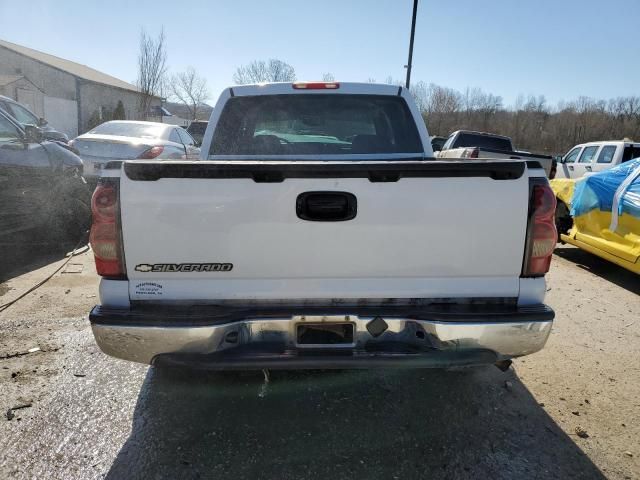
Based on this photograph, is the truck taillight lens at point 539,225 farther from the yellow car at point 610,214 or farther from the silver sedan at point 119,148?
the silver sedan at point 119,148

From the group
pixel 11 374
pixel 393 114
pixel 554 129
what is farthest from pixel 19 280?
pixel 554 129

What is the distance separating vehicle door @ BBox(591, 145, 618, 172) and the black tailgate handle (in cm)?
1290

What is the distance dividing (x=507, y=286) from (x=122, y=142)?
8126mm

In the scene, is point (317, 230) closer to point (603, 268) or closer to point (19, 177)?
point (19, 177)

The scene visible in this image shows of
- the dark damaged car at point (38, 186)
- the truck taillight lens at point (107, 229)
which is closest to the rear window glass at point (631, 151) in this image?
the dark damaged car at point (38, 186)

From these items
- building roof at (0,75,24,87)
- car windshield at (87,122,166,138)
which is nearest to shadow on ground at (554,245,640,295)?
car windshield at (87,122,166,138)

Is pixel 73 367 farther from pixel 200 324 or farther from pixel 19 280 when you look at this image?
pixel 19 280

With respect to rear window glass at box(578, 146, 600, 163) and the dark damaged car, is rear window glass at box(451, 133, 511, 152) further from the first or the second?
the dark damaged car

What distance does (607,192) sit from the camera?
19.8 ft

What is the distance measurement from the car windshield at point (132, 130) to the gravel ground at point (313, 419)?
631cm

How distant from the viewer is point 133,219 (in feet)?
7.24

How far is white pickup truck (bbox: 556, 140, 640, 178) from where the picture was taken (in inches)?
480

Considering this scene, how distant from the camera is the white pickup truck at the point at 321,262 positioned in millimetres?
2215

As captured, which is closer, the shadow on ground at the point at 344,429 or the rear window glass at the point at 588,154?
the shadow on ground at the point at 344,429
